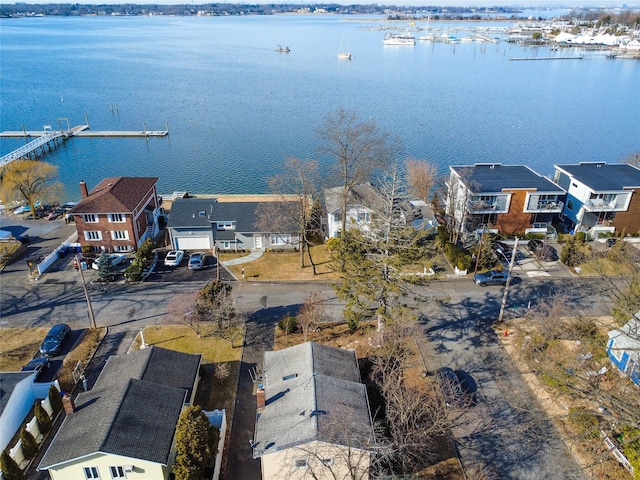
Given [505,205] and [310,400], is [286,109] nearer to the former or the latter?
[505,205]

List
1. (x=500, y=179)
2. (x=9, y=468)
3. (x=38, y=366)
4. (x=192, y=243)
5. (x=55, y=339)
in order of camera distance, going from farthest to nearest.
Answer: (x=500, y=179) < (x=192, y=243) < (x=55, y=339) < (x=38, y=366) < (x=9, y=468)

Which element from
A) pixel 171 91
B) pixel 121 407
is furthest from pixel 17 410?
pixel 171 91

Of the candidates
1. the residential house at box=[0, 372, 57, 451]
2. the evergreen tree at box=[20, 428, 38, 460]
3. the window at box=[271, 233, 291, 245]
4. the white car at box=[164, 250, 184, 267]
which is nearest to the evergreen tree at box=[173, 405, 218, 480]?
the evergreen tree at box=[20, 428, 38, 460]

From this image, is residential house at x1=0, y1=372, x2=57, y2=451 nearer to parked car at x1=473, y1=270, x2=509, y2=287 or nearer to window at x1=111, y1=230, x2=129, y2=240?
window at x1=111, y1=230, x2=129, y2=240

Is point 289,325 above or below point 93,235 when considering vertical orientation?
below

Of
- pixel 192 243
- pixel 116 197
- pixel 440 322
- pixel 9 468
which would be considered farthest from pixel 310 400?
pixel 116 197
